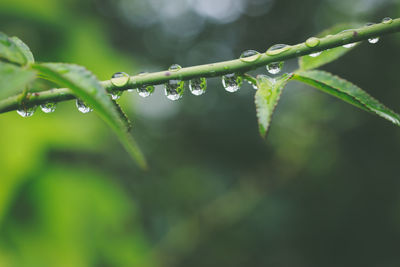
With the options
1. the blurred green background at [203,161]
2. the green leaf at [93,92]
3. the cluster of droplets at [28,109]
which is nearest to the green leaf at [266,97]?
the green leaf at [93,92]

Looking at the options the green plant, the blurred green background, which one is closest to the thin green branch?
the green plant

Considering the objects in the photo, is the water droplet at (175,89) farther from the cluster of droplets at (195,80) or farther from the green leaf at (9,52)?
the green leaf at (9,52)

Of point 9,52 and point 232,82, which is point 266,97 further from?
point 9,52

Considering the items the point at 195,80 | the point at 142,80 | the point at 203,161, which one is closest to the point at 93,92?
the point at 142,80

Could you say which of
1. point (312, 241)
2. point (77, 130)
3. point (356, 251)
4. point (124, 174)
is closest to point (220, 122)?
point (124, 174)

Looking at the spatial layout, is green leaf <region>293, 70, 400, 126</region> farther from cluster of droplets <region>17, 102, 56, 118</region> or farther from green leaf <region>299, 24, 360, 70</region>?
cluster of droplets <region>17, 102, 56, 118</region>

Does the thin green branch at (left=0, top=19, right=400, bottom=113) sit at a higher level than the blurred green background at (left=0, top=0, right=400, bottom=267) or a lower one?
lower
